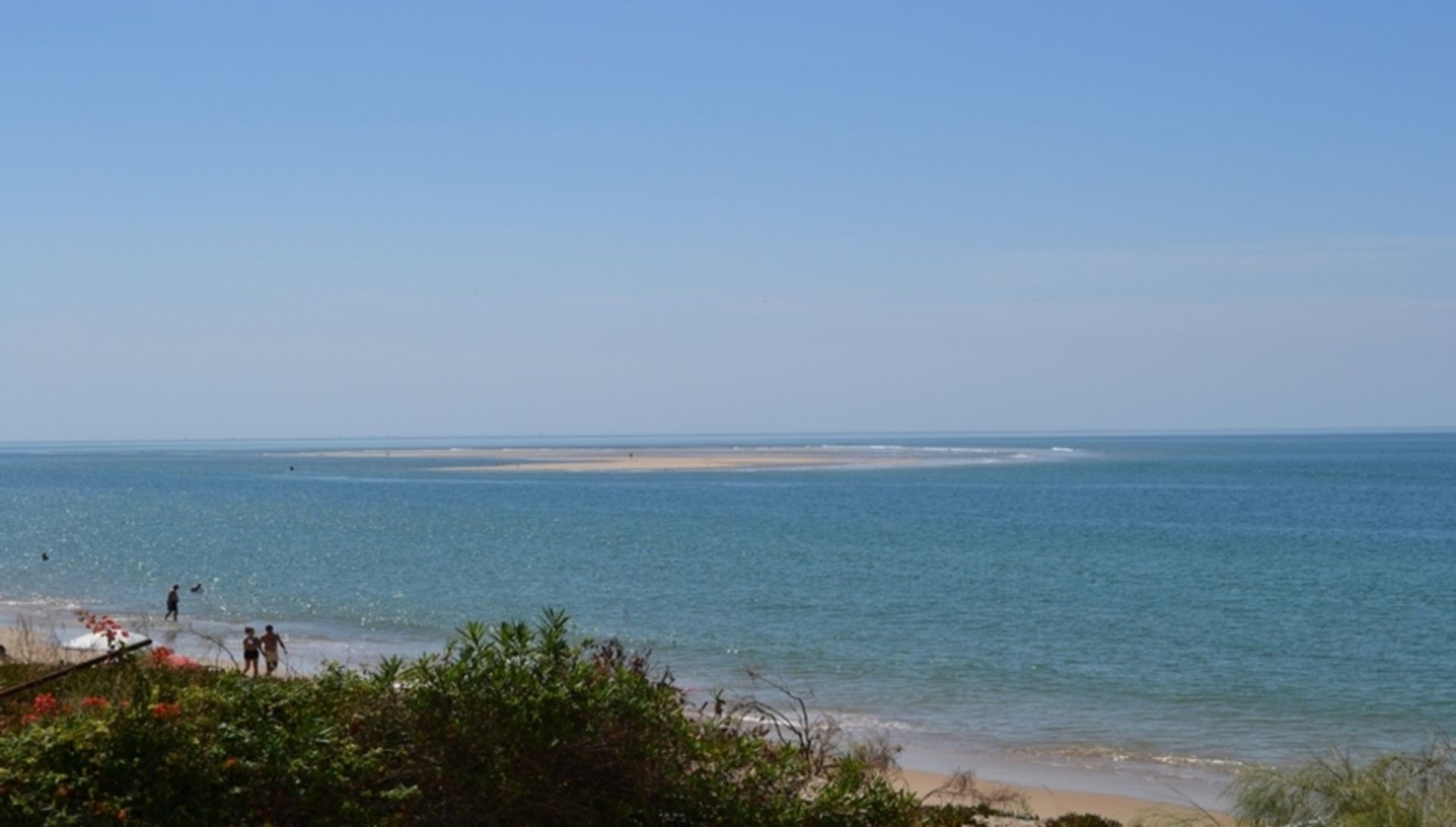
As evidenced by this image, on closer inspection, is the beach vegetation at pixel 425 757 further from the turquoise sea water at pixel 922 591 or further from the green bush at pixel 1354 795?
the turquoise sea water at pixel 922 591

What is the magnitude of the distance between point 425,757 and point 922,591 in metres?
33.9

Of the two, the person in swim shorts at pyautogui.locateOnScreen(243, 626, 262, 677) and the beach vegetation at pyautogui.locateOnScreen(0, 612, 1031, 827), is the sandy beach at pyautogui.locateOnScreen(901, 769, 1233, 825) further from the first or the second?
the person in swim shorts at pyautogui.locateOnScreen(243, 626, 262, 677)

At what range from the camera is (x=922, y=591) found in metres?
41.8

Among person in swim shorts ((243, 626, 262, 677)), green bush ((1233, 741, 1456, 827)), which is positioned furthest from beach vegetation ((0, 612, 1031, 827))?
person in swim shorts ((243, 626, 262, 677))

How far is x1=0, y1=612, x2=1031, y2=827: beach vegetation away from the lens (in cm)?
809

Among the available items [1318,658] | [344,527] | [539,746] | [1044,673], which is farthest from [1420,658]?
[344,527]

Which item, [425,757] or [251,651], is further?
[251,651]

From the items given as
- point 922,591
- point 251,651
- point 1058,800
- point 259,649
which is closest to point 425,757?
point 1058,800

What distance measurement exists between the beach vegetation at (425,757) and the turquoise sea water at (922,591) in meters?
12.4

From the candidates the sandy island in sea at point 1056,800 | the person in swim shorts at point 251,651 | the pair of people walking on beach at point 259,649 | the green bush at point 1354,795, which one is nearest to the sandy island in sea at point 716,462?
the pair of people walking on beach at point 259,649

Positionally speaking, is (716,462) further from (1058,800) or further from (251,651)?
(1058,800)

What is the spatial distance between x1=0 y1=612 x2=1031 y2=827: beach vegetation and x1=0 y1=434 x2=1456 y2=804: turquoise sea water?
1236 cm

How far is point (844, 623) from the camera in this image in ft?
115

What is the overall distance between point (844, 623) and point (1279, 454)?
6776 inches
